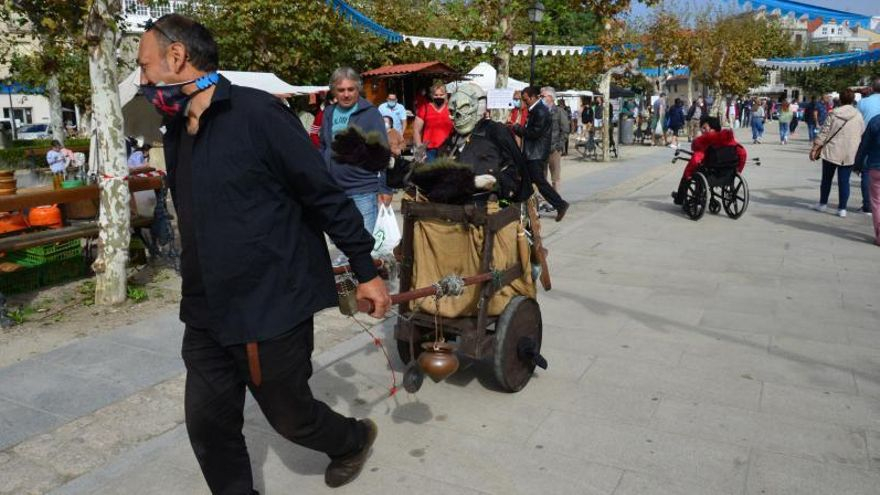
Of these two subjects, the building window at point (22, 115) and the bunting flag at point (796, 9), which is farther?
the building window at point (22, 115)

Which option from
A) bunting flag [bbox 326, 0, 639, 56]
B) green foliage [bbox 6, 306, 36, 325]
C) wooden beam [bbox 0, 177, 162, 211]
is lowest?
green foliage [bbox 6, 306, 36, 325]

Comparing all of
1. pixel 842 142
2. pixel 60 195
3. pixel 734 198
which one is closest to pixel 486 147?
pixel 60 195

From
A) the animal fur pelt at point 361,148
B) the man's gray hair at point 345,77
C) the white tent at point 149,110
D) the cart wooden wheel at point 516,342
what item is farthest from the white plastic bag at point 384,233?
the white tent at point 149,110

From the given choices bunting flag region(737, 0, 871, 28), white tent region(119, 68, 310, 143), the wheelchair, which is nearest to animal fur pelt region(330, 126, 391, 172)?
the wheelchair

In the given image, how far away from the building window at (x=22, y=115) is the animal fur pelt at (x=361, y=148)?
57859mm

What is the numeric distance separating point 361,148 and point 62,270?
4.60 m

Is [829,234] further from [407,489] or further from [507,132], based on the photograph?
[407,489]

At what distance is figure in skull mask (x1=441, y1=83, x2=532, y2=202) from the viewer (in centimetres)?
421

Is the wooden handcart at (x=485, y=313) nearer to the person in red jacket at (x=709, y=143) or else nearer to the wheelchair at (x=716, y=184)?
the wheelchair at (x=716, y=184)

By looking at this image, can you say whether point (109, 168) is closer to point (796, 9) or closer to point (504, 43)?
point (504, 43)

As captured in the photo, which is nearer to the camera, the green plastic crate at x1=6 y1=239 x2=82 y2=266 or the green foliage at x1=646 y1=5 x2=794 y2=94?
the green plastic crate at x1=6 y1=239 x2=82 y2=266

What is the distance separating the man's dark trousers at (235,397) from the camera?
2.44 metres

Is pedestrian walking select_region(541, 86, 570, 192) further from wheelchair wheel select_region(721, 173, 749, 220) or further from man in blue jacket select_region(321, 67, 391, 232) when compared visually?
man in blue jacket select_region(321, 67, 391, 232)

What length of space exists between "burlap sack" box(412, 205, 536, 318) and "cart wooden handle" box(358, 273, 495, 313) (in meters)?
0.19
